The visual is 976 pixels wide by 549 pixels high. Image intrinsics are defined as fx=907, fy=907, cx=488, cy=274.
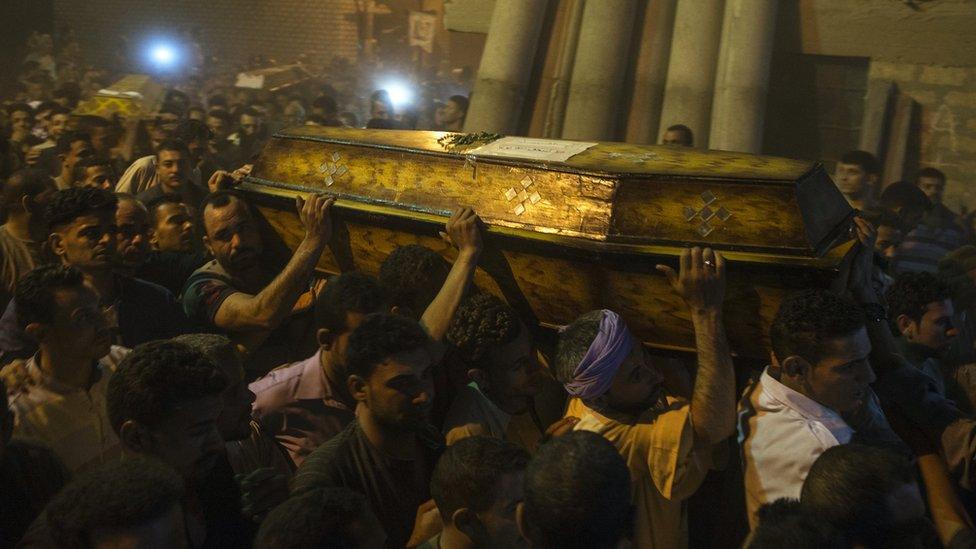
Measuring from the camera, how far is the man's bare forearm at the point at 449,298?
3223 mm

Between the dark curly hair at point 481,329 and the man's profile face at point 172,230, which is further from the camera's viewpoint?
the man's profile face at point 172,230

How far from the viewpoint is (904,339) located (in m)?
3.81

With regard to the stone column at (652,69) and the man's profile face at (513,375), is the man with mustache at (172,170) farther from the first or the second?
the stone column at (652,69)

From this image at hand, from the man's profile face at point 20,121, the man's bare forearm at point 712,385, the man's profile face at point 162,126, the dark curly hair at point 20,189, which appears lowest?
the man's bare forearm at point 712,385

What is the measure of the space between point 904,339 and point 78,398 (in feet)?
10.5

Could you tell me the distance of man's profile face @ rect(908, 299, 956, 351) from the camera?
3.77 m

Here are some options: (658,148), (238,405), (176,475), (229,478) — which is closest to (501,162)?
(658,148)

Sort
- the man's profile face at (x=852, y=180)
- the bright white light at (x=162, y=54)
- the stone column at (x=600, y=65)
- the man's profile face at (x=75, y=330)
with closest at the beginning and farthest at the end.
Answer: the man's profile face at (x=75, y=330)
the man's profile face at (x=852, y=180)
the stone column at (x=600, y=65)
the bright white light at (x=162, y=54)

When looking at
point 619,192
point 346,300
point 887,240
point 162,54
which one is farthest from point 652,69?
point 162,54

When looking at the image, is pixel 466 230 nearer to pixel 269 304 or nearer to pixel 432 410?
pixel 432 410

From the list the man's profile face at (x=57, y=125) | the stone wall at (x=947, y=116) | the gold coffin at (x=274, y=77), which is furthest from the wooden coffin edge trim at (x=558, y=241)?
the gold coffin at (x=274, y=77)

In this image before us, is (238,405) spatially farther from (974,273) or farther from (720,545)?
(974,273)

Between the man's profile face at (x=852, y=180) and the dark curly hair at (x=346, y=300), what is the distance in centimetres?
400

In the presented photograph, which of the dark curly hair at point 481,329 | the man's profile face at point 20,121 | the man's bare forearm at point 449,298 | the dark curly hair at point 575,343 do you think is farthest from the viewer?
the man's profile face at point 20,121
